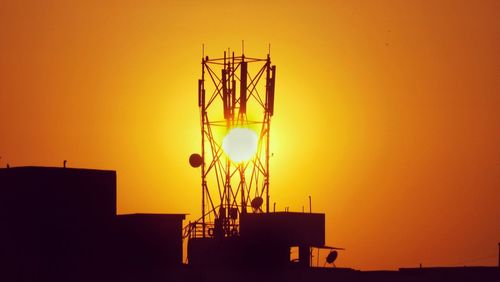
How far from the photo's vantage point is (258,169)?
71.8 metres

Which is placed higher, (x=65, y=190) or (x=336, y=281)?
(x=65, y=190)

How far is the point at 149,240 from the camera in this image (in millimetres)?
70438

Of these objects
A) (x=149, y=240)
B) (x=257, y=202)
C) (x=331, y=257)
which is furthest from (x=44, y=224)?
(x=331, y=257)

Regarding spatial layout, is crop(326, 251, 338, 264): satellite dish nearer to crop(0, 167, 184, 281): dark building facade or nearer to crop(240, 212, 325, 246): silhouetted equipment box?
crop(240, 212, 325, 246): silhouetted equipment box

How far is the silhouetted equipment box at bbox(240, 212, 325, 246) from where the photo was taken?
70688 mm

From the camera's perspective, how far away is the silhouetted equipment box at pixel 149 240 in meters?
68.8

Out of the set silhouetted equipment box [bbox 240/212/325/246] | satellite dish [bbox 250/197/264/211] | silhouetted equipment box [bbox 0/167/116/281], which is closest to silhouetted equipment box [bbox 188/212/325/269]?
silhouetted equipment box [bbox 240/212/325/246]

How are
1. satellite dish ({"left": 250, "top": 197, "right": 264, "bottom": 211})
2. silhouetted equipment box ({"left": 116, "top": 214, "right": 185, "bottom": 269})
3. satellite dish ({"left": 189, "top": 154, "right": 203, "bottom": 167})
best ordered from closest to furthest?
silhouetted equipment box ({"left": 116, "top": 214, "right": 185, "bottom": 269}) < satellite dish ({"left": 250, "top": 197, "right": 264, "bottom": 211}) < satellite dish ({"left": 189, "top": 154, "right": 203, "bottom": 167})

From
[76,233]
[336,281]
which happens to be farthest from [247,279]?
[76,233]

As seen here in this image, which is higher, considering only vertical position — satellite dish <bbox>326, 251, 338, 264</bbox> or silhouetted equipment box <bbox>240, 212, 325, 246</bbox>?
silhouetted equipment box <bbox>240, 212, 325, 246</bbox>

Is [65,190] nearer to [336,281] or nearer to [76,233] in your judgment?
[76,233]

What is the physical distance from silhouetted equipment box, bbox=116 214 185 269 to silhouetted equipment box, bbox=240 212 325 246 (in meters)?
3.72

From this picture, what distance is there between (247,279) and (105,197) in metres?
8.16

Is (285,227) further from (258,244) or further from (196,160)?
(196,160)
